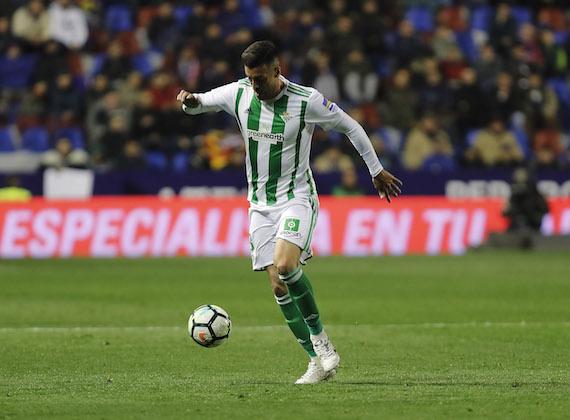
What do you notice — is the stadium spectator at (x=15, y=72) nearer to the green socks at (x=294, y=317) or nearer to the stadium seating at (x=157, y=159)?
the stadium seating at (x=157, y=159)

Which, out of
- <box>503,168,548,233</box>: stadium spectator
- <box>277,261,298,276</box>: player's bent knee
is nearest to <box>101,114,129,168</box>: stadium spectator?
→ <box>503,168,548,233</box>: stadium spectator

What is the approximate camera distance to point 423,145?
2716cm

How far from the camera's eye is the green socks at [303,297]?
363 inches

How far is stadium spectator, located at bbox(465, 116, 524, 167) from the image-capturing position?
2741 centimetres

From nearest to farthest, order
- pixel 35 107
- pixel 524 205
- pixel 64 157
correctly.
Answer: pixel 524 205
pixel 64 157
pixel 35 107

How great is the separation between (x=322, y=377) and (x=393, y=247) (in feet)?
50.1

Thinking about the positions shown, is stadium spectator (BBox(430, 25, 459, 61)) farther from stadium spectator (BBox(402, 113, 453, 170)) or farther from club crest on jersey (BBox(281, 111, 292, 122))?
club crest on jersey (BBox(281, 111, 292, 122))

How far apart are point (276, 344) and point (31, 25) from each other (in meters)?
16.6

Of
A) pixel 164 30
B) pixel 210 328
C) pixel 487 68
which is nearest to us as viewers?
pixel 210 328

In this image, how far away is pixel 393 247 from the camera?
960 inches

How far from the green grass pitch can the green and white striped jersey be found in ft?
4.38

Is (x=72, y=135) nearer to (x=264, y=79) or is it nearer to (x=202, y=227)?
(x=202, y=227)

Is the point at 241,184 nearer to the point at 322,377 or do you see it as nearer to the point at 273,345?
the point at 273,345

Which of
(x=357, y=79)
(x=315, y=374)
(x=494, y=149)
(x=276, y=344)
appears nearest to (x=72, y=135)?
(x=357, y=79)
